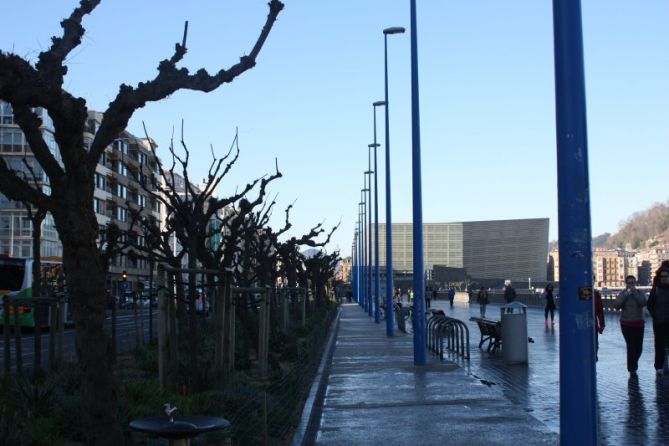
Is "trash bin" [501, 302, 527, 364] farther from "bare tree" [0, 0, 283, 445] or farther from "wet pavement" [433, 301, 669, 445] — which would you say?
"bare tree" [0, 0, 283, 445]

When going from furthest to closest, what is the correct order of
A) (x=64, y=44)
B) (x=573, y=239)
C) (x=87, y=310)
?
(x=64, y=44), (x=573, y=239), (x=87, y=310)

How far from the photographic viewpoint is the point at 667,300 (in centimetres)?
1428

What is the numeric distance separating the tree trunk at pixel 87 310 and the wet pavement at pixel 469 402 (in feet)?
9.85

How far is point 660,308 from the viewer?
565 inches

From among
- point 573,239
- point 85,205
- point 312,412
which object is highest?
point 85,205

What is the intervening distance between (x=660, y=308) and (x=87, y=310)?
1038 centimetres

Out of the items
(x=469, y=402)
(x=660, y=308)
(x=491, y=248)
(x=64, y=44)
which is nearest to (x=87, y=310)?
(x=64, y=44)

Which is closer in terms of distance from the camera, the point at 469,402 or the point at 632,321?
the point at 469,402

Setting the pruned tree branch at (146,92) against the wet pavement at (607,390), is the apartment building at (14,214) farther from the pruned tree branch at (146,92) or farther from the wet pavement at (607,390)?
the pruned tree branch at (146,92)

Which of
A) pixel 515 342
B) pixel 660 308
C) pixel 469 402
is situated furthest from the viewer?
pixel 515 342

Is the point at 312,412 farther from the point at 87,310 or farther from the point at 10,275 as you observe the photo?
the point at 10,275

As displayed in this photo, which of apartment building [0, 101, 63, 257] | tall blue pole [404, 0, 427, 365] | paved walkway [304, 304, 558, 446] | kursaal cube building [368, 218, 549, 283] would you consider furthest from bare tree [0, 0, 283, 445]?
kursaal cube building [368, 218, 549, 283]

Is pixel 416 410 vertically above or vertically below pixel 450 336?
below

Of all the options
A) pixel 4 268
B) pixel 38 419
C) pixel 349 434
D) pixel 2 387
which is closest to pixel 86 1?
pixel 38 419
